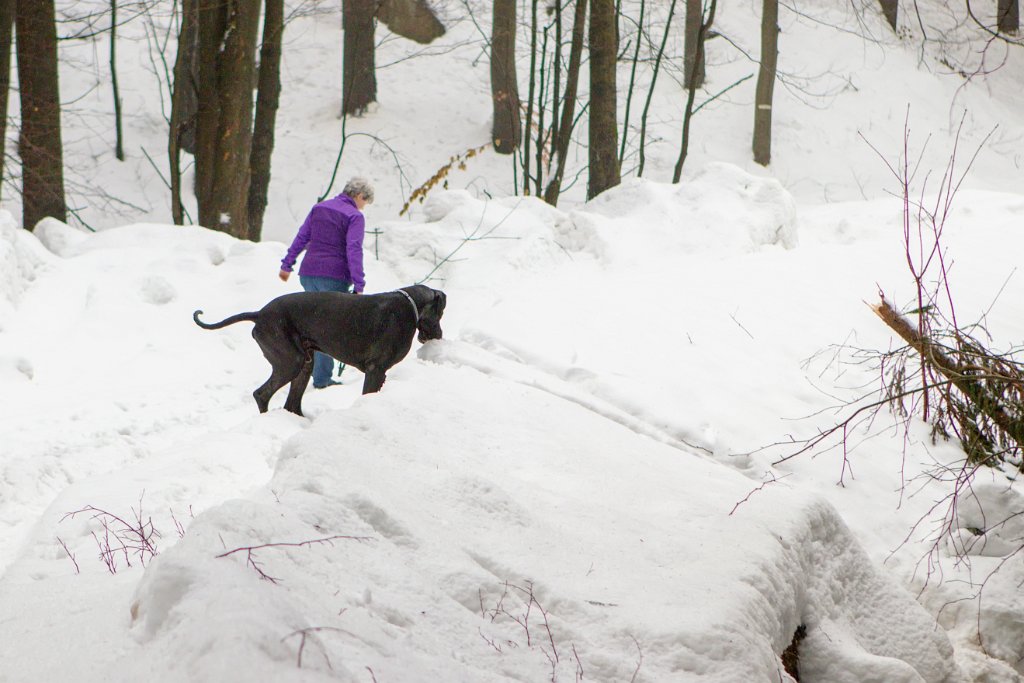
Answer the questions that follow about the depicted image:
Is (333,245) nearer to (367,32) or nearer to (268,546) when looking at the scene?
(268,546)

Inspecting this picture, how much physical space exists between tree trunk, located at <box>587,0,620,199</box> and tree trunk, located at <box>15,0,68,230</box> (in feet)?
20.7

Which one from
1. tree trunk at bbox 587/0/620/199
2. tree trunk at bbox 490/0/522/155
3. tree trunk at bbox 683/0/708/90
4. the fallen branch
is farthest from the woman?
A: tree trunk at bbox 683/0/708/90

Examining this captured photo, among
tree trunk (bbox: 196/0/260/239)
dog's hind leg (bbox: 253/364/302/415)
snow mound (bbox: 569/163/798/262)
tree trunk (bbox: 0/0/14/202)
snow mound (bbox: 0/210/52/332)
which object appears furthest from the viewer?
tree trunk (bbox: 196/0/260/239)

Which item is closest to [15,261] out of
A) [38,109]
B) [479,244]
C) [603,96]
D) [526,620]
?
[38,109]

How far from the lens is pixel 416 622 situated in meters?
2.33

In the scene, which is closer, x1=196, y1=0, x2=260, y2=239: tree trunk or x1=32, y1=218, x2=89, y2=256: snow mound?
x1=32, y1=218, x2=89, y2=256: snow mound

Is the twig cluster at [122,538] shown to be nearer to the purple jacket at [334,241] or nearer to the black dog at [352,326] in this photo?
the black dog at [352,326]

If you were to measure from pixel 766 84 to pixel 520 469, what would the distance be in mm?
15436

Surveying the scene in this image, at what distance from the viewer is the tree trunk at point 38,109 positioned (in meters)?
9.63

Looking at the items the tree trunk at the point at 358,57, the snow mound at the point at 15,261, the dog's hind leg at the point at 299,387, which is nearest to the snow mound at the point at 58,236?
the snow mound at the point at 15,261

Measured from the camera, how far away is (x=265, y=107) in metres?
10.8

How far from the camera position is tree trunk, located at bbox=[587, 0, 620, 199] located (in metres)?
11.2

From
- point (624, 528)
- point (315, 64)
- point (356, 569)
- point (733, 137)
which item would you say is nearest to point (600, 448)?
point (624, 528)

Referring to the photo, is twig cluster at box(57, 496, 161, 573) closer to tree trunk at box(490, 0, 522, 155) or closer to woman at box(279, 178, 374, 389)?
woman at box(279, 178, 374, 389)
